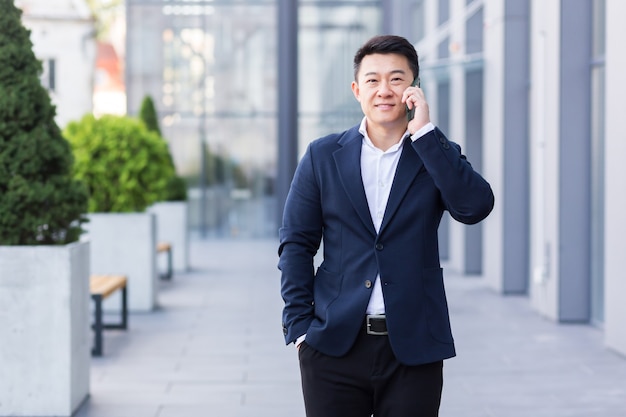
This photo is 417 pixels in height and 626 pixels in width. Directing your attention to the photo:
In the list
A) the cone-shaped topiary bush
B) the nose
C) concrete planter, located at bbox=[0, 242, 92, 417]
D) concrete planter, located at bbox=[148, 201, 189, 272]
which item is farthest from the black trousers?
concrete planter, located at bbox=[148, 201, 189, 272]

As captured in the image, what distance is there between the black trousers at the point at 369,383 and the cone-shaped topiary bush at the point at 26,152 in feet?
12.0

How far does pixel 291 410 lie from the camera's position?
6.97 meters

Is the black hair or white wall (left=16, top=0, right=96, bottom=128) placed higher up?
white wall (left=16, top=0, right=96, bottom=128)

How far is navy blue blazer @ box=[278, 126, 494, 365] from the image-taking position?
11.0 feet

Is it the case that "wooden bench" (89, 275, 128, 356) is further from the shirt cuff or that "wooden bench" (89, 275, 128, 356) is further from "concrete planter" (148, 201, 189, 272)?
"concrete planter" (148, 201, 189, 272)

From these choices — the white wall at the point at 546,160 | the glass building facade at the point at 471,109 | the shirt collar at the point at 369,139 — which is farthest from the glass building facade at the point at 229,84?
the shirt collar at the point at 369,139

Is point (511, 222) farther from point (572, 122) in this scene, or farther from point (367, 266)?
point (367, 266)

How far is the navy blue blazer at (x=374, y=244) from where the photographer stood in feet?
11.0

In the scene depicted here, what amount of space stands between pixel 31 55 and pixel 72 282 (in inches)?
55.3

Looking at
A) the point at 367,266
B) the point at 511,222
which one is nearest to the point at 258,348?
the point at 511,222

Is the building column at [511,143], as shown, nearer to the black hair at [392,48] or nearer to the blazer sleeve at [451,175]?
the black hair at [392,48]

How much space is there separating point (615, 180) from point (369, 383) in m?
6.21

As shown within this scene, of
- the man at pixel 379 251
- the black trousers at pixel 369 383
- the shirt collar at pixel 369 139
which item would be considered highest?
the shirt collar at pixel 369 139

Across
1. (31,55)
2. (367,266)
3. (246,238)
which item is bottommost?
(246,238)
